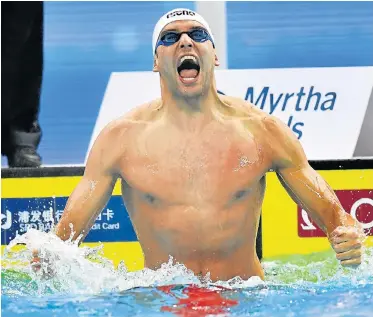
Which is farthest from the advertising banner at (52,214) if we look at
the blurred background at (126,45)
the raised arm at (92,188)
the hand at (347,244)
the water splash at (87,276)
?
the hand at (347,244)

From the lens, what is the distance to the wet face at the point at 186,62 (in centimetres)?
214

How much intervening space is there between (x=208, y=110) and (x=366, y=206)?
104 cm

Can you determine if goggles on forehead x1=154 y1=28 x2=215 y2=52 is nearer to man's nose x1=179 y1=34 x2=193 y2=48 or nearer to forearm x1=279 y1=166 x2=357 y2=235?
man's nose x1=179 y1=34 x2=193 y2=48

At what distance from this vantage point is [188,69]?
7.05 ft

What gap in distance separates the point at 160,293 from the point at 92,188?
1.16ft

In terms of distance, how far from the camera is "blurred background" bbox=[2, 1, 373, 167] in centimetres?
297

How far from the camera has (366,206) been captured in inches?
118

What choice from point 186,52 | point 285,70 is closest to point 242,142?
point 186,52

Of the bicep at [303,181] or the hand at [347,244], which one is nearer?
the hand at [347,244]

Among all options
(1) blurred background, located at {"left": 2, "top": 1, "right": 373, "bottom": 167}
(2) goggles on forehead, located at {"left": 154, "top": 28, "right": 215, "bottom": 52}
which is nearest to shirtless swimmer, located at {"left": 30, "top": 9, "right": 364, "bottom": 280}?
(2) goggles on forehead, located at {"left": 154, "top": 28, "right": 215, "bottom": 52}

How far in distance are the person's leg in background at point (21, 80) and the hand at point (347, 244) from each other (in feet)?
4.27

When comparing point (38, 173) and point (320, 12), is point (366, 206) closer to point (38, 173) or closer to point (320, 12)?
point (320, 12)

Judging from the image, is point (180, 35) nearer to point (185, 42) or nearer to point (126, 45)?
point (185, 42)

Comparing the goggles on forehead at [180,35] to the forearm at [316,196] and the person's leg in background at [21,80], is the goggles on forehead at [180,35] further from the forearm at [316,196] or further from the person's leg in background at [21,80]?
the person's leg in background at [21,80]
